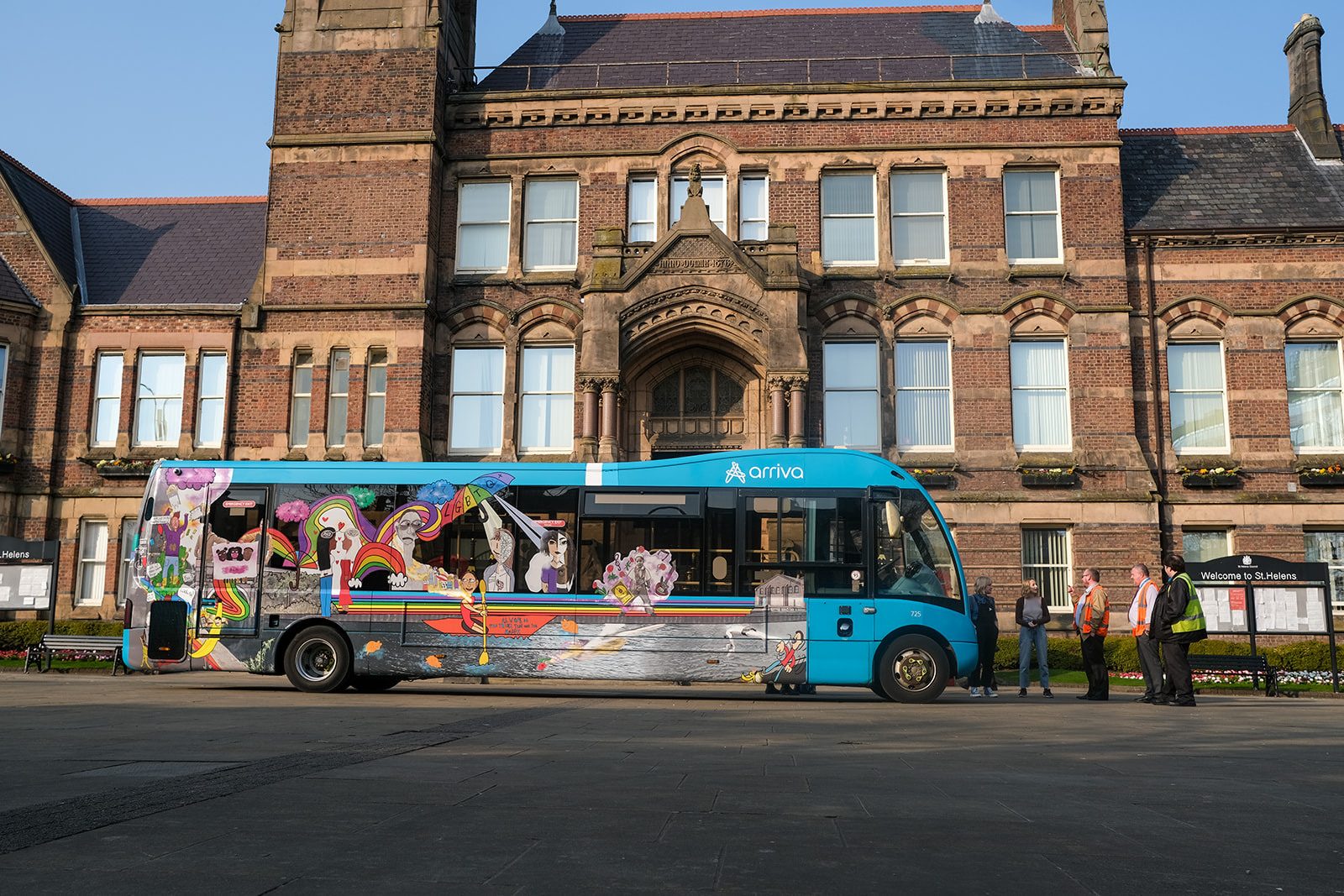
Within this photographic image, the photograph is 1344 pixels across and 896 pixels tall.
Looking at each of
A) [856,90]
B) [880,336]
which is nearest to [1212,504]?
[880,336]

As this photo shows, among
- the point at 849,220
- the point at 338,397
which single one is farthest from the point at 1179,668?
the point at 338,397

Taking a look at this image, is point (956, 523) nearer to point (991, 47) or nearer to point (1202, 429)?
point (1202, 429)

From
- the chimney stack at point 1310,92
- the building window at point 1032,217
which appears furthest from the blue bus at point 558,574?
the chimney stack at point 1310,92

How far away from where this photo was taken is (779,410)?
71.2 ft

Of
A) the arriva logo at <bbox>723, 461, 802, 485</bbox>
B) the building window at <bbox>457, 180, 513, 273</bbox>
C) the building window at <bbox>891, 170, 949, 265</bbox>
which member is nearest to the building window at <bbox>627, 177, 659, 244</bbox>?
the building window at <bbox>457, 180, 513, 273</bbox>

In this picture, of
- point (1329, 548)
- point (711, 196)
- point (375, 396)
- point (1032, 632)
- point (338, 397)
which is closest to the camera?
point (1032, 632)

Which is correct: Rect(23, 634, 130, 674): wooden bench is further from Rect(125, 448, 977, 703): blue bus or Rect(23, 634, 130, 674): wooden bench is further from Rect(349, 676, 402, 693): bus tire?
Rect(349, 676, 402, 693): bus tire

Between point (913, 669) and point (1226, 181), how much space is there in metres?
16.4

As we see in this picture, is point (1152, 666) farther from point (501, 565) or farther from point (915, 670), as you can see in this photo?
point (501, 565)

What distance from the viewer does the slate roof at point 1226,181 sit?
77.0 ft

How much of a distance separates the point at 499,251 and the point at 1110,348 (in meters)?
13.3

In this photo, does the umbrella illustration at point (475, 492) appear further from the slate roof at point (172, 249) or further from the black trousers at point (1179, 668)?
the slate roof at point (172, 249)

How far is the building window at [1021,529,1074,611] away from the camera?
22188mm

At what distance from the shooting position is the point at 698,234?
72.5 ft
